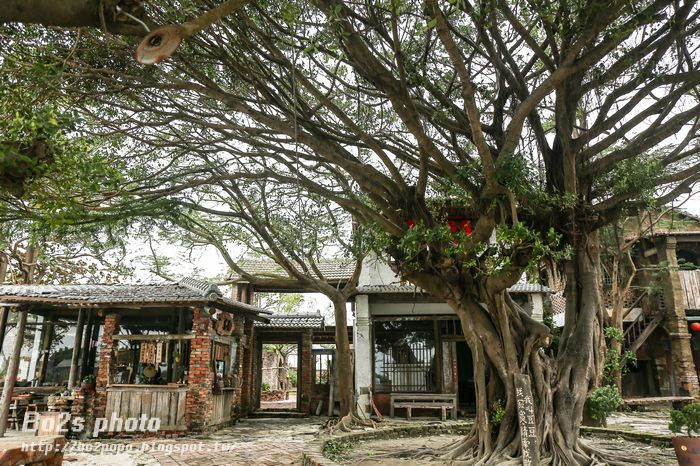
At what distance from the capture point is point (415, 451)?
7.93 m

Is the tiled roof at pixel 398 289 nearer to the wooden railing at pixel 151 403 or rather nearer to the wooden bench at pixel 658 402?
the wooden bench at pixel 658 402

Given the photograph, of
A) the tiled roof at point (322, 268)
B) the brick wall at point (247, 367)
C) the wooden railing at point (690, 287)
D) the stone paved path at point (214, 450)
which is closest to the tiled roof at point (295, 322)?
the brick wall at point (247, 367)

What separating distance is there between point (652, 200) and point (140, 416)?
1114cm

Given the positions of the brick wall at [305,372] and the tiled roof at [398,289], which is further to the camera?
the brick wall at [305,372]

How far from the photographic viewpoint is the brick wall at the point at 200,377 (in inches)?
459

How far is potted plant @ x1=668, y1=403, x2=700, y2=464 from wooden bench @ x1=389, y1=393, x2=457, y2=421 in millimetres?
8148

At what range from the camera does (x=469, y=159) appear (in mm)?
7391

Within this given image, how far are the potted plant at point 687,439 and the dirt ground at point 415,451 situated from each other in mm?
959

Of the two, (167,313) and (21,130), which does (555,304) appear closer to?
(167,313)

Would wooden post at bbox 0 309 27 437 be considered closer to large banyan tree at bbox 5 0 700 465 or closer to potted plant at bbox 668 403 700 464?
large banyan tree at bbox 5 0 700 465

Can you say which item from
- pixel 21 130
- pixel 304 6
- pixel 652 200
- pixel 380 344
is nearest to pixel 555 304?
pixel 380 344

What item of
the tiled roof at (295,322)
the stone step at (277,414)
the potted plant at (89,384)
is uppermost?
the tiled roof at (295,322)

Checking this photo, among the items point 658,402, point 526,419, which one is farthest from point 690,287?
point 526,419

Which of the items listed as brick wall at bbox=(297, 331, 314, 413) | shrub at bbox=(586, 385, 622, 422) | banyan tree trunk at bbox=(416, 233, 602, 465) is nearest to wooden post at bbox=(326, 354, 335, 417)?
brick wall at bbox=(297, 331, 314, 413)
